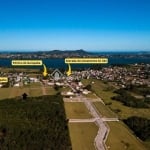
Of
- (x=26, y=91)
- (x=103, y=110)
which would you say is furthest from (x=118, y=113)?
(x=26, y=91)

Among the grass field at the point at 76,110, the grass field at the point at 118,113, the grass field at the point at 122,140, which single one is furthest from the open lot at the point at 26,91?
the grass field at the point at 122,140

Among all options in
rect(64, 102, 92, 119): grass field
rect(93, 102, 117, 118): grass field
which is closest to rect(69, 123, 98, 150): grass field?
rect(64, 102, 92, 119): grass field

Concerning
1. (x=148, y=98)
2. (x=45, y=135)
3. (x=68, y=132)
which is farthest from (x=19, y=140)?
(x=148, y=98)

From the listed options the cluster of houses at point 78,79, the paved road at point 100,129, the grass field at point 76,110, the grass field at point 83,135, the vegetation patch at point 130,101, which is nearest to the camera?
the grass field at point 83,135

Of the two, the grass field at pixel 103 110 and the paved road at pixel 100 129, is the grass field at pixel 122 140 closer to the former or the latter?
the paved road at pixel 100 129

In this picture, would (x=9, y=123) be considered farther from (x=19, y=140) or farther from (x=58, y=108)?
(x=58, y=108)

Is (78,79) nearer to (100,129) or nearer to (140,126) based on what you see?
(140,126)

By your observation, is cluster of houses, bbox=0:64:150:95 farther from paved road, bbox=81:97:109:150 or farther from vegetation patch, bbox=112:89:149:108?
paved road, bbox=81:97:109:150
